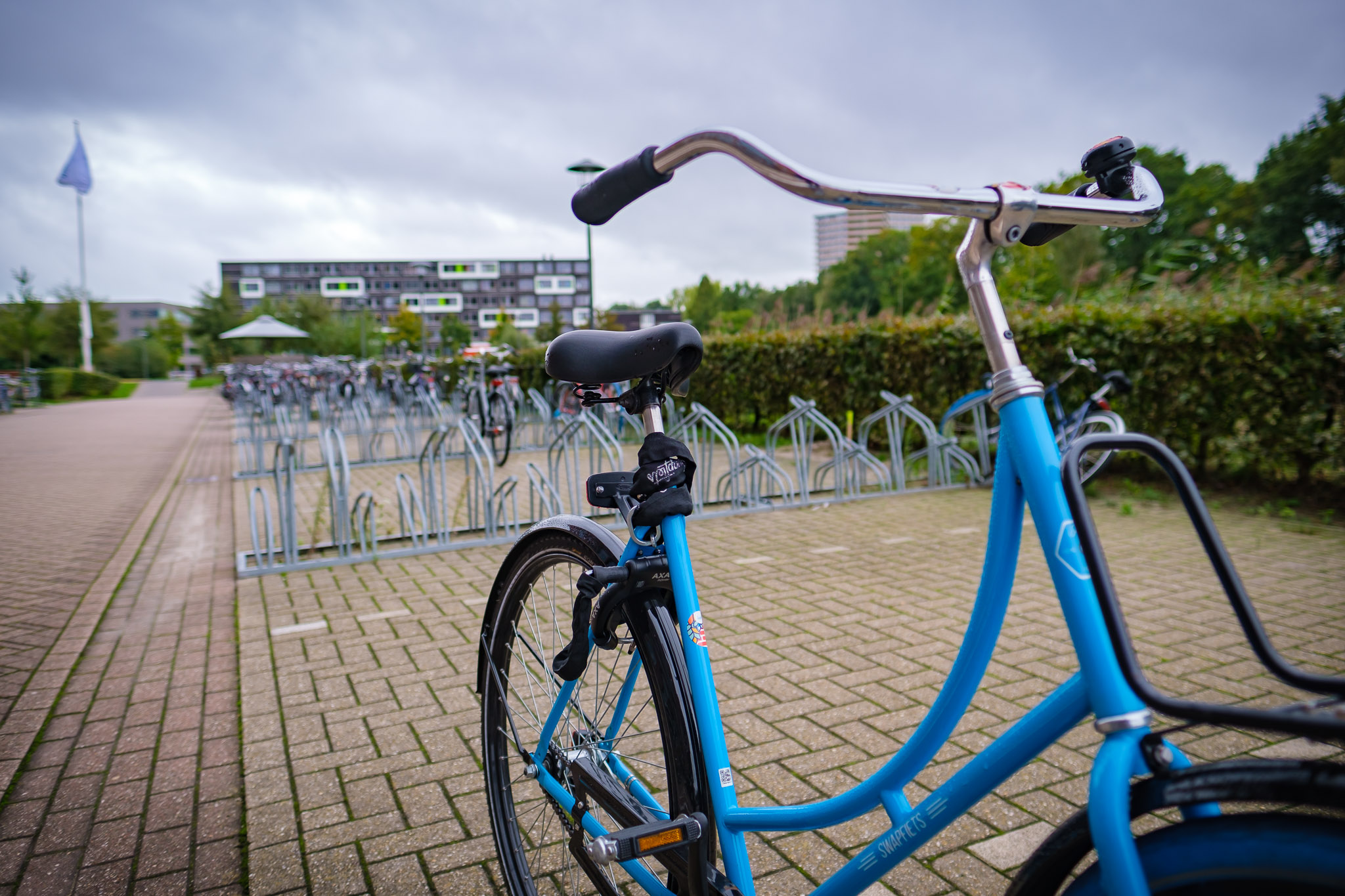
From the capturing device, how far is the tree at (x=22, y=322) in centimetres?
3456

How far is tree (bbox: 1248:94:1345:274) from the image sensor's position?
30562mm

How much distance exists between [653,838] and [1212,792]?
0.92 m

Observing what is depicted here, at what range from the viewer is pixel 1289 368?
6367 millimetres

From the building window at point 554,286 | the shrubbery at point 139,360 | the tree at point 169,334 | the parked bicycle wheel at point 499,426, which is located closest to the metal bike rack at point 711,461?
the parked bicycle wheel at point 499,426

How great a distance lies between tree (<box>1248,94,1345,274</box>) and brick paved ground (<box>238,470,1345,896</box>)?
31.9 meters

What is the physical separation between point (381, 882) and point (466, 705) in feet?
3.48

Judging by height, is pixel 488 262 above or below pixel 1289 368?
above

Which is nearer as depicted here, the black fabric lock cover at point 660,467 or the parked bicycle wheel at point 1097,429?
the black fabric lock cover at point 660,467

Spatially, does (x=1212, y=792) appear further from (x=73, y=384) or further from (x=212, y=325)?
(x=212, y=325)

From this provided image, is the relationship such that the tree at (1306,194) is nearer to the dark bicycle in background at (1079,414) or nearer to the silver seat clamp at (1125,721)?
the dark bicycle in background at (1079,414)

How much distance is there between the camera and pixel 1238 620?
0.86m

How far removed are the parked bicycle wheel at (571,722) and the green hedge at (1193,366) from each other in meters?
6.38

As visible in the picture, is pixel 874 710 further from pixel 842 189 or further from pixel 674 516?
pixel 842 189

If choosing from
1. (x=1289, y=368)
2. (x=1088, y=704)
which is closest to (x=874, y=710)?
(x=1088, y=704)
